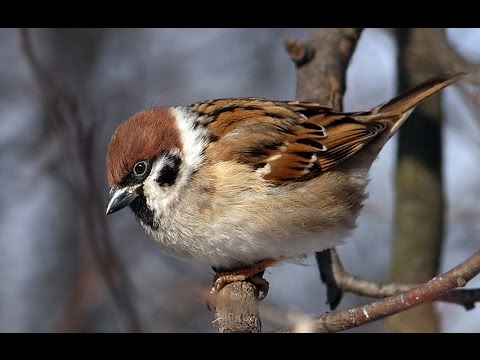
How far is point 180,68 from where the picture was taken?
6184mm

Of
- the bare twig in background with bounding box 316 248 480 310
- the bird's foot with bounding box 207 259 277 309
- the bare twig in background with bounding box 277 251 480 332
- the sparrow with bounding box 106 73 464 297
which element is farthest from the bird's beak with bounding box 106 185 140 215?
the bare twig in background with bounding box 277 251 480 332

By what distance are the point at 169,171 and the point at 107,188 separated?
6.60ft

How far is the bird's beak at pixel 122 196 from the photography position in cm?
296

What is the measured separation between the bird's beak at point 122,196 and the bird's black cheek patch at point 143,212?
45mm

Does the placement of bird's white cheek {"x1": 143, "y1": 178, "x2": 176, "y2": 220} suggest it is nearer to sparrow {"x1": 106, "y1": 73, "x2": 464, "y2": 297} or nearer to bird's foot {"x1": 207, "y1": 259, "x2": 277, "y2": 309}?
sparrow {"x1": 106, "y1": 73, "x2": 464, "y2": 297}

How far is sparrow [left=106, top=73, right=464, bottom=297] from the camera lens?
2951mm

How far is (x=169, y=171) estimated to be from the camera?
3041 mm

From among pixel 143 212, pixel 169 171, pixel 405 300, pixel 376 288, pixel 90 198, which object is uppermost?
pixel 169 171

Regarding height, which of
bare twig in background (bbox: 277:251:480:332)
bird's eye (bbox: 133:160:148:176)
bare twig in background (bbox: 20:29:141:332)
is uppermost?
bird's eye (bbox: 133:160:148:176)

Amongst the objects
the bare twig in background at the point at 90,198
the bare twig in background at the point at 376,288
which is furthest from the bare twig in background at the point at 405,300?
the bare twig in background at the point at 376,288

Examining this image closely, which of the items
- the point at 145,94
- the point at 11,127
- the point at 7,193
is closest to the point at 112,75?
the point at 145,94

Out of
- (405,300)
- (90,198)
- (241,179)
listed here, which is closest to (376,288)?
(241,179)

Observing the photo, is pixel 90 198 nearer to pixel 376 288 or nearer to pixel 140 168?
pixel 140 168
